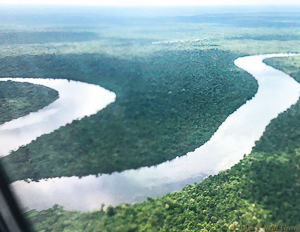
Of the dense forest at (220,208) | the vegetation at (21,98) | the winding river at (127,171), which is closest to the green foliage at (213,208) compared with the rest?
the dense forest at (220,208)

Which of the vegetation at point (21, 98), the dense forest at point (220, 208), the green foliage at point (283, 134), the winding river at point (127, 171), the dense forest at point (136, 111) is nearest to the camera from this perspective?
the dense forest at point (220, 208)

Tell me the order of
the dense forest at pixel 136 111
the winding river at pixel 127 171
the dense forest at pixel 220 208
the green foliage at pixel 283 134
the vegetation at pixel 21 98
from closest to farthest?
the dense forest at pixel 220 208 < the winding river at pixel 127 171 < the green foliage at pixel 283 134 < the dense forest at pixel 136 111 < the vegetation at pixel 21 98

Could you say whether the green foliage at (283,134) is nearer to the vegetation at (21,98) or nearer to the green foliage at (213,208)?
the green foliage at (213,208)

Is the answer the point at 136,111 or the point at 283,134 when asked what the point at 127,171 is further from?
the point at 283,134

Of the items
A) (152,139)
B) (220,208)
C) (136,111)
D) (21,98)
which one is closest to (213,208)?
(220,208)

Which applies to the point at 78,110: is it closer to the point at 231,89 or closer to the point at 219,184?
the point at 219,184

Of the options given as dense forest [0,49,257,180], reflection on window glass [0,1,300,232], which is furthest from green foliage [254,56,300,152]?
dense forest [0,49,257,180]

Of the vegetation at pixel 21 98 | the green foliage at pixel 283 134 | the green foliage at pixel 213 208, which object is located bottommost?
the green foliage at pixel 213 208
